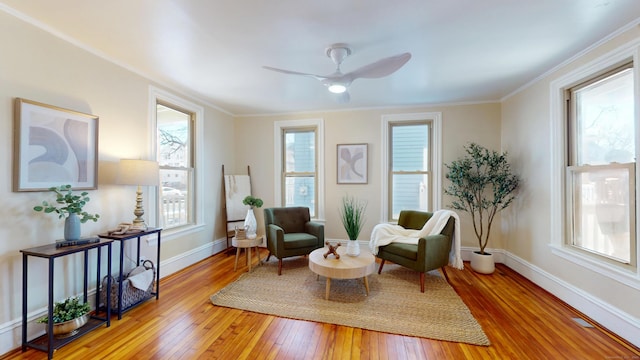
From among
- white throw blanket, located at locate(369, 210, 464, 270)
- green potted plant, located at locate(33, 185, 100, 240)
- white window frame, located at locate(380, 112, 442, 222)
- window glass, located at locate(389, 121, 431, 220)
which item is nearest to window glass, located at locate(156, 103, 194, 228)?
green potted plant, located at locate(33, 185, 100, 240)

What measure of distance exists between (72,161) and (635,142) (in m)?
4.58

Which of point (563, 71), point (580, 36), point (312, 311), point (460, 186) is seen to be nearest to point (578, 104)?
point (563, 71)

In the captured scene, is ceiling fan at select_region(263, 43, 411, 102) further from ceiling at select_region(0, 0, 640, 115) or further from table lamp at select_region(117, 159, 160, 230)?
table lamp at select_region(117, 159, 160, 230)

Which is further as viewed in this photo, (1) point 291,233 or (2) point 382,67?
(1) point 291,233

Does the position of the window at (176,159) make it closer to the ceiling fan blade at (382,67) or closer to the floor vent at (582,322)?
the ceiling fan blade at (382,67)

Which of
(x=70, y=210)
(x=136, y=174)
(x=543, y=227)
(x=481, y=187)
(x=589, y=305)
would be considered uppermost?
(x=136, y=174)

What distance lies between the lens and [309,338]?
2.09 metres

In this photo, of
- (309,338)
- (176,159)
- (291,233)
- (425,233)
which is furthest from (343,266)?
(176,159)

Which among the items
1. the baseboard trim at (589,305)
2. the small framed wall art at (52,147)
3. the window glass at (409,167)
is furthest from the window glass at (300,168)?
the baseboard trim at (589,305)

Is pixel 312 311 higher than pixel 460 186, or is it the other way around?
pixel 460 186

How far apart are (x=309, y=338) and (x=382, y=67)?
2241mm

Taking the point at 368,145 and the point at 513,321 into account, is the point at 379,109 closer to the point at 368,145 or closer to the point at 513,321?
the point at 368,145

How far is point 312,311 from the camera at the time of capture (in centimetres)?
247

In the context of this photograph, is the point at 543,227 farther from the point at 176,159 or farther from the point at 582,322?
the point at 176,159
